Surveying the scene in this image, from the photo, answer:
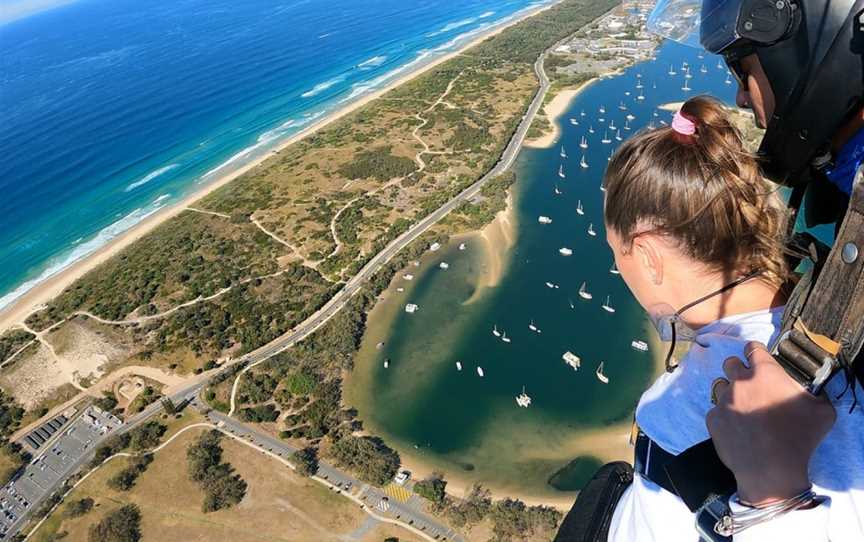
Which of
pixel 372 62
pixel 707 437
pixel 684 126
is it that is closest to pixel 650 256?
pixel 684 126

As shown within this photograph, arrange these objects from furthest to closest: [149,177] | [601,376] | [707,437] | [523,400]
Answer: [149,177], [601,376], [523,400], [707,437]

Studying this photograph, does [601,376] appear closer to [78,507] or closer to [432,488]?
[432,488]

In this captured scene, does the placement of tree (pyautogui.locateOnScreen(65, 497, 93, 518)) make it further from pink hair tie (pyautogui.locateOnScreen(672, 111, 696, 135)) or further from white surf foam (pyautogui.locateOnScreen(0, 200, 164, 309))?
pink hair tie (pyautogui.locateOnScreen(672, 111, 696, 135))

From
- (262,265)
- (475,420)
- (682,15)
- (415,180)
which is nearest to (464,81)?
(415,180)

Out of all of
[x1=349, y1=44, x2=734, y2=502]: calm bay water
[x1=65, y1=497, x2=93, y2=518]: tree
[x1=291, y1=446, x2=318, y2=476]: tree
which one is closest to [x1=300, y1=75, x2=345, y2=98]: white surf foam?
[x1=349, y1=44, x2=734, y2=502]: calm bay water

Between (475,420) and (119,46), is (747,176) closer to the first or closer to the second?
(475,420)

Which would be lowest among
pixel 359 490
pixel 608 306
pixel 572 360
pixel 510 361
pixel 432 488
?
pixel 359 490

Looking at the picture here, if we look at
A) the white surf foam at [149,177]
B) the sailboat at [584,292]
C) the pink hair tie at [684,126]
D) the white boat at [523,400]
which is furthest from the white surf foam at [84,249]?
the pink hair tie at [684,126]
